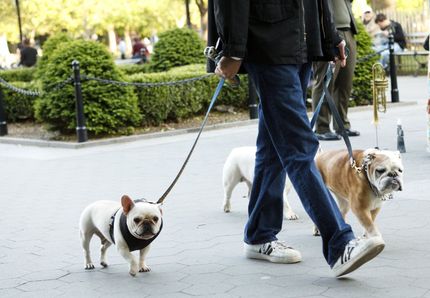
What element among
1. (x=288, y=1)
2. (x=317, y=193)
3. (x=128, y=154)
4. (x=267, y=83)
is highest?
(x=288, y=1)

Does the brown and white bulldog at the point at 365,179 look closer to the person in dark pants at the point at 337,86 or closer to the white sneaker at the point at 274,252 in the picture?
the white sneaker at the point at 274,252

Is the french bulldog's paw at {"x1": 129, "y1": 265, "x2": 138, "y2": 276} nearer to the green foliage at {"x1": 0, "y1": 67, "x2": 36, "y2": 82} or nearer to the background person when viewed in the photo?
the green foliage at {"x1": 0, "y1": 67, "x2": 36, "y2": 82}

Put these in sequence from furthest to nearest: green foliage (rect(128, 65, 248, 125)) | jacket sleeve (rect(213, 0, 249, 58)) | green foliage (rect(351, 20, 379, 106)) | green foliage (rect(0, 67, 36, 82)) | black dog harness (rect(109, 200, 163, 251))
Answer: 1. green foliage (rect(0, 67, 36, 82))
2. green foliage (rect(351, 20, 379, 106))
3. green foliage (rect(128, 65, 248, 125))
4. black dog harness (rect(109, 200, 163, 251))
5. jacket sleeve (rect(213, 0, 249, 58))

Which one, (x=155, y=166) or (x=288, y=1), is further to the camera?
(x=155, y=166)

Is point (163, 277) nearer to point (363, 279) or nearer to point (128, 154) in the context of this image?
point (363, 279)

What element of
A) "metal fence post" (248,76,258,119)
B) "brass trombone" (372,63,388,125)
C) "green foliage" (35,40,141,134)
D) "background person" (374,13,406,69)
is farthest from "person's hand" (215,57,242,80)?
"background person" (374,13,406,69)

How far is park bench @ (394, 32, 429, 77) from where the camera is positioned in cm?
2309

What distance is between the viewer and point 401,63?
79.4 feet

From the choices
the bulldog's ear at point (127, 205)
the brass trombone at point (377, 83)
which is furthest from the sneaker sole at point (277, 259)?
Result: the brass trombone at point (377, 83)

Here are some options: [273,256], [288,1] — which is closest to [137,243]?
[273,256]

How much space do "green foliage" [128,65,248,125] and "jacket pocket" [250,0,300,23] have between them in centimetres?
896

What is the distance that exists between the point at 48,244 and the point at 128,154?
5.02m

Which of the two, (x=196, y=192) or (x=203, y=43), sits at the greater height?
(x=203, y=43)

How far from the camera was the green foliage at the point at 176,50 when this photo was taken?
16641mm
